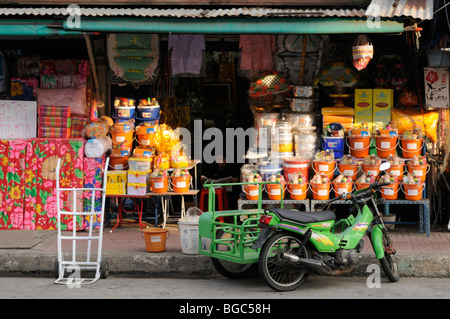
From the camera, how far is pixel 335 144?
11.4 m

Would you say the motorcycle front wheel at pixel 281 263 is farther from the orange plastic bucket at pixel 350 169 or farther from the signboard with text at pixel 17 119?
the signboard with text at pixel 17 119

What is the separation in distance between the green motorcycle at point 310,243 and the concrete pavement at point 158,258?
79 cm

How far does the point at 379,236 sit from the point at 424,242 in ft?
6.70

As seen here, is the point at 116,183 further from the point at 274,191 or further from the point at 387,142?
the point at 387,142

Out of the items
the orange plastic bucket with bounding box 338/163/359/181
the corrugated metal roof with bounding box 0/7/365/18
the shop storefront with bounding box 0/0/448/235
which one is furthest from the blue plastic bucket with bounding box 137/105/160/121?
the orange plastic bucket with bounding box 338/163/359/181

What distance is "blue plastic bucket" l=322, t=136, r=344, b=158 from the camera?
11359mm

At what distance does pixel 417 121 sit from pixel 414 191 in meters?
1.22

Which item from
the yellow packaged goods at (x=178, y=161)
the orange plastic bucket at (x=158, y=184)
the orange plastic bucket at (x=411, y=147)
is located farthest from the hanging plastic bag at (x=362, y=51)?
the orange plastic bucket at (x=158, y=184)

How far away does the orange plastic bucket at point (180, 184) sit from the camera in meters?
11.5

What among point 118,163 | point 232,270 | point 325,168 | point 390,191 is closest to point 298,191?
point 325,168

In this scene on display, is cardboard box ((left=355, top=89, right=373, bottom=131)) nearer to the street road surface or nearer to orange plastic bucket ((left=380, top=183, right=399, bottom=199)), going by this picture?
orange plastic bucket ((left=380, top=183, right=399, bottom=199))

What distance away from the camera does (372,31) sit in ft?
33.6

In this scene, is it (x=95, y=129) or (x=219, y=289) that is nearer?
(x=219, y=289)

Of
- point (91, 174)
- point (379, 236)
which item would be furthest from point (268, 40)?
point (379, 236)
